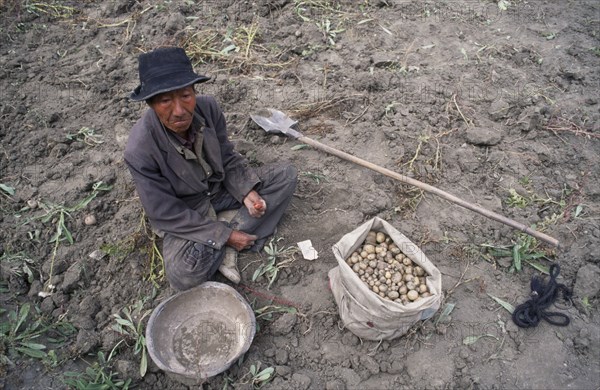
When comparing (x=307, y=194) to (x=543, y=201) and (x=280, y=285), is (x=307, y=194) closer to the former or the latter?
(x=280, y=285)

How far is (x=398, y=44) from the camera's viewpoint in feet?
15.2

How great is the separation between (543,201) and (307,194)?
1827 millimetres

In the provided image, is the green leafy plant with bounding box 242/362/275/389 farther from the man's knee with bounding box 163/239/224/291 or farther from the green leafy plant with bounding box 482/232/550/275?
the green leafy plant with bounding box 482/232/550/275

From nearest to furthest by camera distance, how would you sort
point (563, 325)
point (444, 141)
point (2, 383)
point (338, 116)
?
1. point (2, 383)
2. point (563, 325)
3. point (444, 141)
4. point (338, 116)

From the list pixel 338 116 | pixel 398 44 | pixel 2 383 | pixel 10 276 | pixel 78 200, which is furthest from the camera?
pixel 398 44

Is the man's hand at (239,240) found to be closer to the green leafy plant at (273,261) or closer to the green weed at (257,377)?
the green leafy plant at (273,261)

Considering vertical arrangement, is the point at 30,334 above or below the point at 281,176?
below

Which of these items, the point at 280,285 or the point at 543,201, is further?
the point at 543,201

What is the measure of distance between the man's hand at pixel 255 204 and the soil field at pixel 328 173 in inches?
10.4

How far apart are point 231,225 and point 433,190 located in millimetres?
1480

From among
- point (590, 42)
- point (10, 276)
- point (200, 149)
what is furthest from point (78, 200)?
point (590, 42)

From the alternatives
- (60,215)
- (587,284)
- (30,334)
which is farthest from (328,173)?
(30,334)

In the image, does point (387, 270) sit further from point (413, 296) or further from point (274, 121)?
point (274, 121)

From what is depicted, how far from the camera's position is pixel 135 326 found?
2.62m
